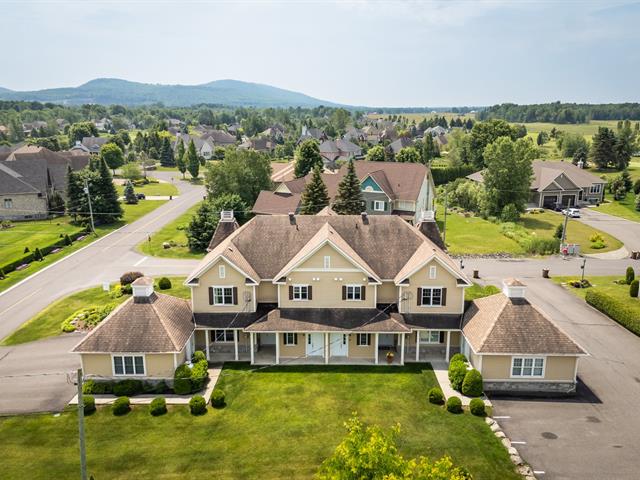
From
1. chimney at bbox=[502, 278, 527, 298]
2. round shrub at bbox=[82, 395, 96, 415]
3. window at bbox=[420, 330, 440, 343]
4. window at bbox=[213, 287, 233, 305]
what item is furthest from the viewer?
window at bbox=[420, 330, 440, 343]

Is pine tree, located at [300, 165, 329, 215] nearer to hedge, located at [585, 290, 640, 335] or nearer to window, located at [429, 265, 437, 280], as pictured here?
window, located at [429, 265, 437, 280]

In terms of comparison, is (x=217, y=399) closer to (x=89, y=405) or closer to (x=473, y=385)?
(x=89, y=405)

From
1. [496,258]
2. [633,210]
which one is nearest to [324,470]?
[496,258]

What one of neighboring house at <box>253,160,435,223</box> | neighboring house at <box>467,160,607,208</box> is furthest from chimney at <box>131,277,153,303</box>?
neighboring house at <box>467,160,607,208</box>

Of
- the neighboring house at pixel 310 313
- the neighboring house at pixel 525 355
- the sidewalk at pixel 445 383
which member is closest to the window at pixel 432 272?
the neighboring house at pixel 310 313

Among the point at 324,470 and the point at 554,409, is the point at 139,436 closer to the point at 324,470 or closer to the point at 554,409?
the point at 324,470

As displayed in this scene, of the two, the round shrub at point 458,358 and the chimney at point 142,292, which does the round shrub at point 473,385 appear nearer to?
the round shrub at point 458,358

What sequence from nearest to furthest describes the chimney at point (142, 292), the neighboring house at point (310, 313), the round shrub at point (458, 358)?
the neighboring house at point (310, 313), the round shrub at point (458, 358), the chimney at point (142, 292)
